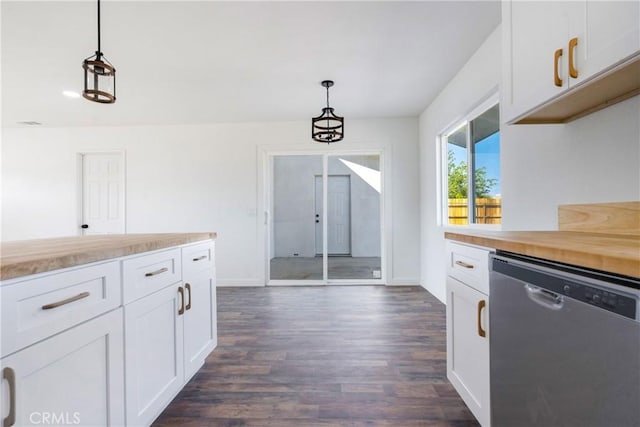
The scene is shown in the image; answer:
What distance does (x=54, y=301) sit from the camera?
91 cm

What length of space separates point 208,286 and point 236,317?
1229 millimetres

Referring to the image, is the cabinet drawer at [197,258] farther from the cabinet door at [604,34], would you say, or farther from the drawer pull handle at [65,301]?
the cabinet door at [604,34]

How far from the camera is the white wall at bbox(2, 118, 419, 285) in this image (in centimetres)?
457

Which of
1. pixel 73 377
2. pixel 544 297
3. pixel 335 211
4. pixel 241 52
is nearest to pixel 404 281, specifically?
pixel 335 211

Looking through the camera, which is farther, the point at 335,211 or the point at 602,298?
the point at 335,211

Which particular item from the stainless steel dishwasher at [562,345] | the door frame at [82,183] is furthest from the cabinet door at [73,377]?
the door frame at [82,183]

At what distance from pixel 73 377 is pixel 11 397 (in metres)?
0.21

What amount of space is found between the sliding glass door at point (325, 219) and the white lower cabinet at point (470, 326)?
9.97 feet

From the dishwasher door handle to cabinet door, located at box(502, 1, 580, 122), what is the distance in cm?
77

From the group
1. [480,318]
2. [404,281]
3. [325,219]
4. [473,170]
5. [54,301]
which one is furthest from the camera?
[325,219]

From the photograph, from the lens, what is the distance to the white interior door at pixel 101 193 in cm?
484

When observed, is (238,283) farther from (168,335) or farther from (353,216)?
(168,335)

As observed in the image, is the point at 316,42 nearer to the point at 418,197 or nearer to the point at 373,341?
the point at 373,341

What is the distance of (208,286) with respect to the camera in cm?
208
